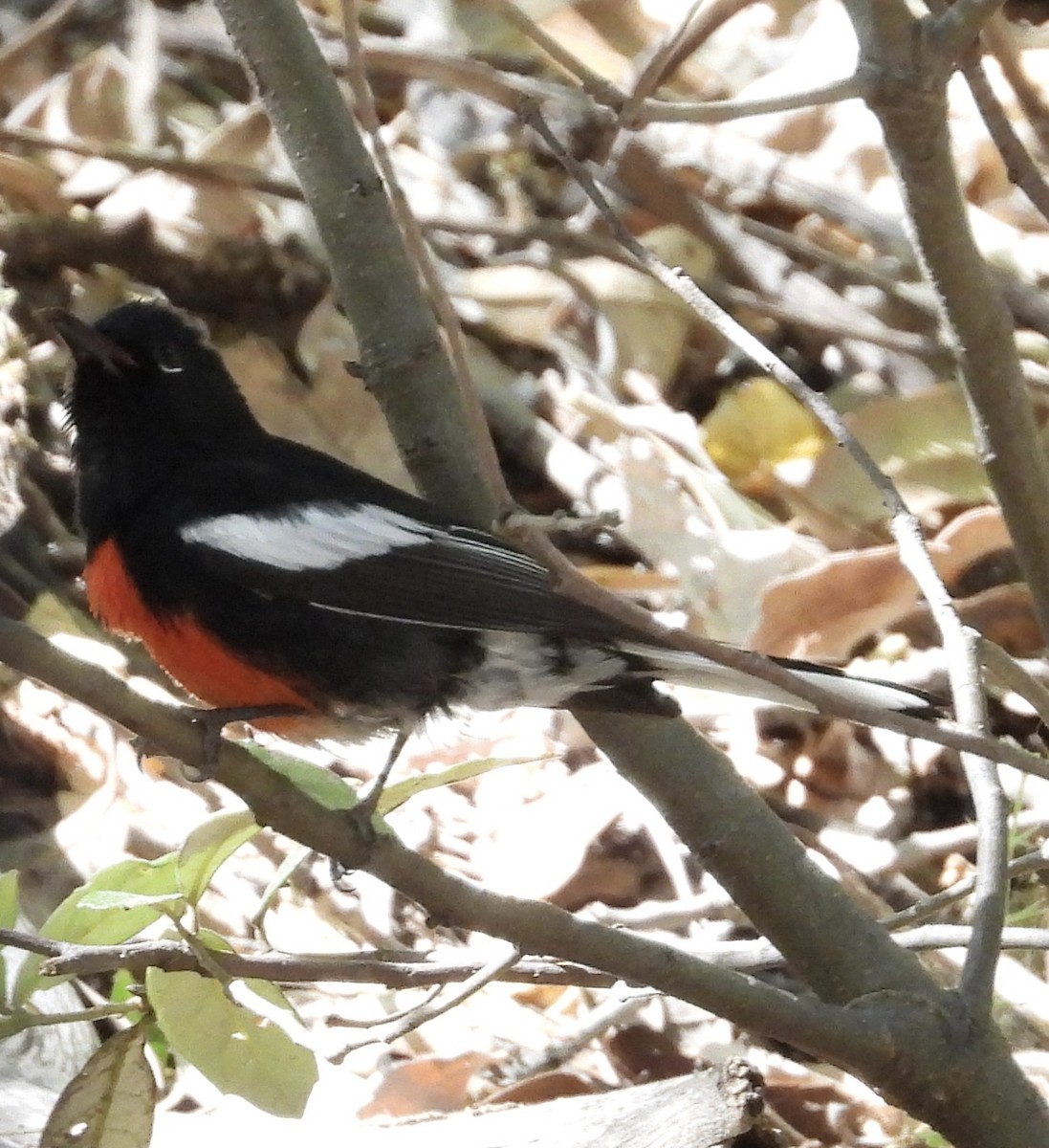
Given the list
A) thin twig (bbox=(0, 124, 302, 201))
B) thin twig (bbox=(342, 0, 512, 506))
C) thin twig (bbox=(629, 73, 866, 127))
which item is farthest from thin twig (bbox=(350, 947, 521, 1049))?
thin twig (bbox=(0, 124, 302, 201))

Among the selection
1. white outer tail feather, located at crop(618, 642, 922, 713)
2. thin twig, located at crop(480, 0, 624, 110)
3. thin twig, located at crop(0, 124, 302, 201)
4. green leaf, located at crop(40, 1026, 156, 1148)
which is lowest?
green leaf, located at crop(40, 1026, 156, 1148)

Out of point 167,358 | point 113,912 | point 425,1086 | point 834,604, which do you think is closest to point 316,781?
point 113,912

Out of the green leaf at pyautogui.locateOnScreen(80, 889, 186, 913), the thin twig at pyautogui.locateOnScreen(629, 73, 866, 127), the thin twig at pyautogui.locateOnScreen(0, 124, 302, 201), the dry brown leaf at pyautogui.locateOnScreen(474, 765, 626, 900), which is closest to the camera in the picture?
the green leaf at pyautogui.locateOnScreen(80, 889, 186, 913)

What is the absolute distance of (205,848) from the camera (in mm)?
1405

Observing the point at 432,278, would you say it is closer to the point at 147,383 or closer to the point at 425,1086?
the point at 147,383

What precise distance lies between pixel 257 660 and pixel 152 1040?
0.66 m

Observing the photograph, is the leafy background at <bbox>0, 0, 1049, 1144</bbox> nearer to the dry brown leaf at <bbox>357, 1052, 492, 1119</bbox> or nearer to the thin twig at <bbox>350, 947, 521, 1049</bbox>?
the dry brown leaf at <bbox>357, 1052, 492, 1119</bbox>

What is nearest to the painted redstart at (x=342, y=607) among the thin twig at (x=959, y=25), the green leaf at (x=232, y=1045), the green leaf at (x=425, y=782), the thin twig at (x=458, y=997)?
the green leaf at (x=425, y=782)

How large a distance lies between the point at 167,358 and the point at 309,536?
51cm

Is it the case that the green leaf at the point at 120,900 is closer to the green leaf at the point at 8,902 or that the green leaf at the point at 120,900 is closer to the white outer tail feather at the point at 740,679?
the green leaf at the point at 8,902

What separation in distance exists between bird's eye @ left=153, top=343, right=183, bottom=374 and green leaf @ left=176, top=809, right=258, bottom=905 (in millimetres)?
1101

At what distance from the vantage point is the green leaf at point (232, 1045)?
1.39 metres

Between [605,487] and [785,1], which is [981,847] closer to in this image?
[605,487]

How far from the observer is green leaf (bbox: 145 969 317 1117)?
1.39 metres
